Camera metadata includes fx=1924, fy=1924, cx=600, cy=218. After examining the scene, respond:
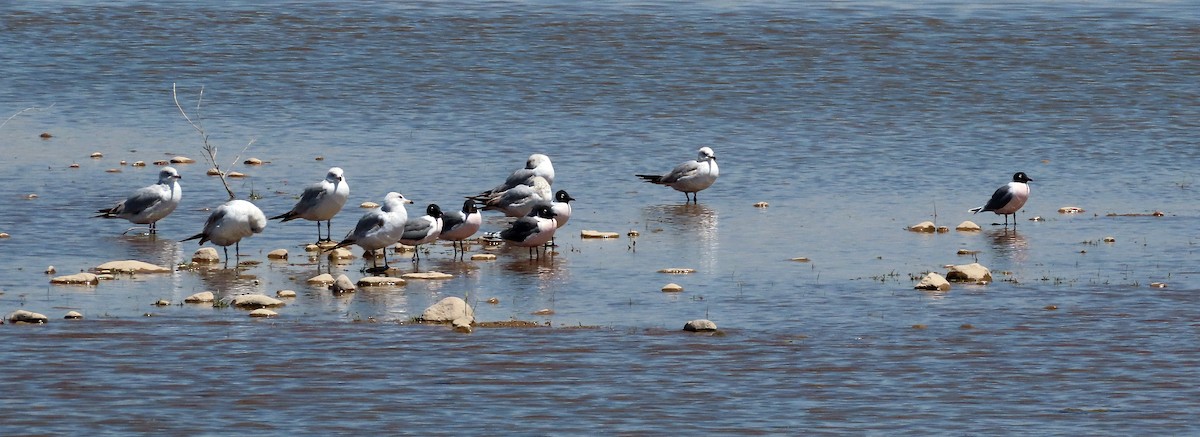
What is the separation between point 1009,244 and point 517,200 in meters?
6.03

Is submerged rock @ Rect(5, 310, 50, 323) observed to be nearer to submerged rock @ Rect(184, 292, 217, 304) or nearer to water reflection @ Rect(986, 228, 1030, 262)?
submerged rock @ Rect(184, 292, 217, 304)

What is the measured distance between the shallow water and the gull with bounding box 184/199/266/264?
1.68 feet

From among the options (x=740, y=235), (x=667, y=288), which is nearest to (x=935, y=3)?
(x=740, y=235)

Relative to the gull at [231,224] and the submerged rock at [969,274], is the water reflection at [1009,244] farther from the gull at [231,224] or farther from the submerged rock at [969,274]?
the gull at [231,224]

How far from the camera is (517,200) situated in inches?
938

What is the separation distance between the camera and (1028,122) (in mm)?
34844

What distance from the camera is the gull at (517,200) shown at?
23.8 metres

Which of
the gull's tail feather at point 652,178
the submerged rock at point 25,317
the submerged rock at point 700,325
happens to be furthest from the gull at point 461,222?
the gull's tail feather at point 652,178

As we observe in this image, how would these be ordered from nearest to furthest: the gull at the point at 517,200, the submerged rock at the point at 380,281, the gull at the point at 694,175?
the submerged rock at the point at 380,281 → the gull at the point at 517,200 → the gull at the point at 694,175

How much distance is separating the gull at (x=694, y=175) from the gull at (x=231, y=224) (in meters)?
7.46

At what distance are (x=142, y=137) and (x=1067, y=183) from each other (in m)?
15.1

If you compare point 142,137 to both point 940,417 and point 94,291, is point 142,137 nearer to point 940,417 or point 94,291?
point 94,291

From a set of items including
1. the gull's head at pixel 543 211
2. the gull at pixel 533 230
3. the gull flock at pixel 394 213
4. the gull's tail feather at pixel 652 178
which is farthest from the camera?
the gull's tail feather at pixel 652 178

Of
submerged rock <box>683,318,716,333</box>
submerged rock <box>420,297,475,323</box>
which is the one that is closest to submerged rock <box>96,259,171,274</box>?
submerged rock <box>420,297,475,323</box>
